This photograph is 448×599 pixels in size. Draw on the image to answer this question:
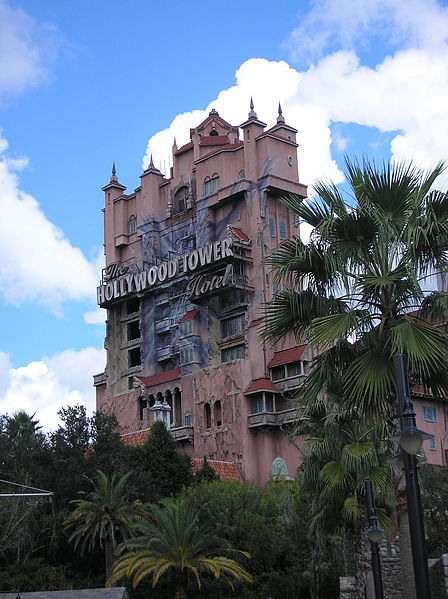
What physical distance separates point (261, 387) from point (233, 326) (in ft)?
25.0

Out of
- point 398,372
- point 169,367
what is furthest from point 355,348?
point 169,367

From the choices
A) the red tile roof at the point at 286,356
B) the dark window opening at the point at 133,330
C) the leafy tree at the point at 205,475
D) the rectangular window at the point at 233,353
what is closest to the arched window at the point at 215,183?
the rectangular window at the point at 233,353

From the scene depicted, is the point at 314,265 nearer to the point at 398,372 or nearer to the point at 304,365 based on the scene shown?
the point at 398,372

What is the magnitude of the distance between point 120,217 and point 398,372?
231ft

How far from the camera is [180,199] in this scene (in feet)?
258

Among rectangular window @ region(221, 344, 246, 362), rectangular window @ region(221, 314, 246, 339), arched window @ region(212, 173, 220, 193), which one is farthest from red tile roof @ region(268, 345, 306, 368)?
arched window @ region(212, 173, 220, 193)

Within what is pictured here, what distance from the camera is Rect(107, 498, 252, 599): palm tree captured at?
37.7 m

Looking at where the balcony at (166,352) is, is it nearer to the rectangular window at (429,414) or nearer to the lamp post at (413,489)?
the rectangular window at (429,414)

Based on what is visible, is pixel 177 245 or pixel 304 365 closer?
pixel 304 365

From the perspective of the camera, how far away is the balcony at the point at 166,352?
239 feet

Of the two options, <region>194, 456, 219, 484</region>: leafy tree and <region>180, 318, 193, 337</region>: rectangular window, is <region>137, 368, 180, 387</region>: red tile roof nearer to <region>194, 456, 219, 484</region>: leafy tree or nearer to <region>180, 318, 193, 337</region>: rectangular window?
<region>180, 318, 193, 337</region>: rectangular window

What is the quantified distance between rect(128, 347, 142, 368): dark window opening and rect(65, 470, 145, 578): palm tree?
117 ft

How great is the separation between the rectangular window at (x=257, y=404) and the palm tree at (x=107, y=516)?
73.8 feet

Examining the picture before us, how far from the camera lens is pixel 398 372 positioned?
41.6ft
